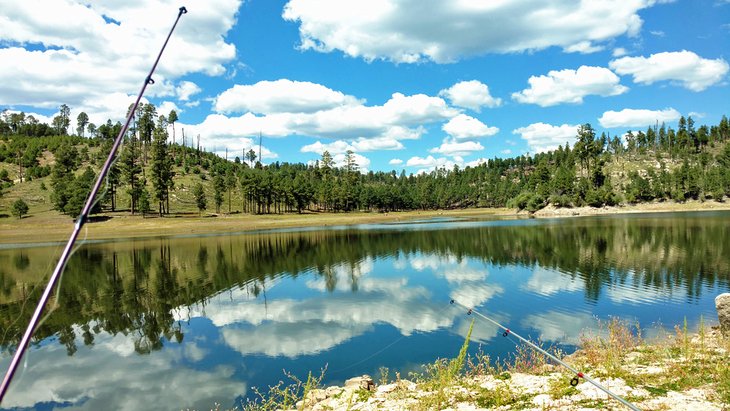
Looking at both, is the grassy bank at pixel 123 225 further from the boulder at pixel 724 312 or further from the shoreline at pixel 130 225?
the boulder at pixel 724 312

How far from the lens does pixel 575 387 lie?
1073cm

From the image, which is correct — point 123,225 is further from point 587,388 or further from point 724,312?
point 724,312

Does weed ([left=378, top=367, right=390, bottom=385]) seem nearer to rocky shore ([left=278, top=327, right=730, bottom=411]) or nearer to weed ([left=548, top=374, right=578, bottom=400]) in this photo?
rocky shore ([left=278, top=327, right=730, bottom=411])

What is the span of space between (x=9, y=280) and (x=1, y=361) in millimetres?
24273

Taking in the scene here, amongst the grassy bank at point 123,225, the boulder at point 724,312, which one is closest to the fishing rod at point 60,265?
the boulder at point 724,312

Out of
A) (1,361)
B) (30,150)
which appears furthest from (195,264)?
(30,150)

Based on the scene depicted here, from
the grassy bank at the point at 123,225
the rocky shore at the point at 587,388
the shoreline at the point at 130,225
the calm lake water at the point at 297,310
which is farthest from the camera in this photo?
the grassy bank at the point at 123,225

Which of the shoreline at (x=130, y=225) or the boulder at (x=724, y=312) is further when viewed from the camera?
the shoreline at (x=130, y=225)

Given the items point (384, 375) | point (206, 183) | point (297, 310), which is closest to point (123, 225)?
point (206, 183)

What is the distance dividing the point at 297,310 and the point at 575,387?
18.3m

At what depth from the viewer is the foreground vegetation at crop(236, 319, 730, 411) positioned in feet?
31.4

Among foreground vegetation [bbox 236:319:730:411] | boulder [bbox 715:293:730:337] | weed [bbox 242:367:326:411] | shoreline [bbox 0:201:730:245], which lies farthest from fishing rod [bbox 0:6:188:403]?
shoreline [bbox 0:201:730:245]

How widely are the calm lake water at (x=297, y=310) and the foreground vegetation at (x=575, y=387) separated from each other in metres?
3.49

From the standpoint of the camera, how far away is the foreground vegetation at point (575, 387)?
959cm
